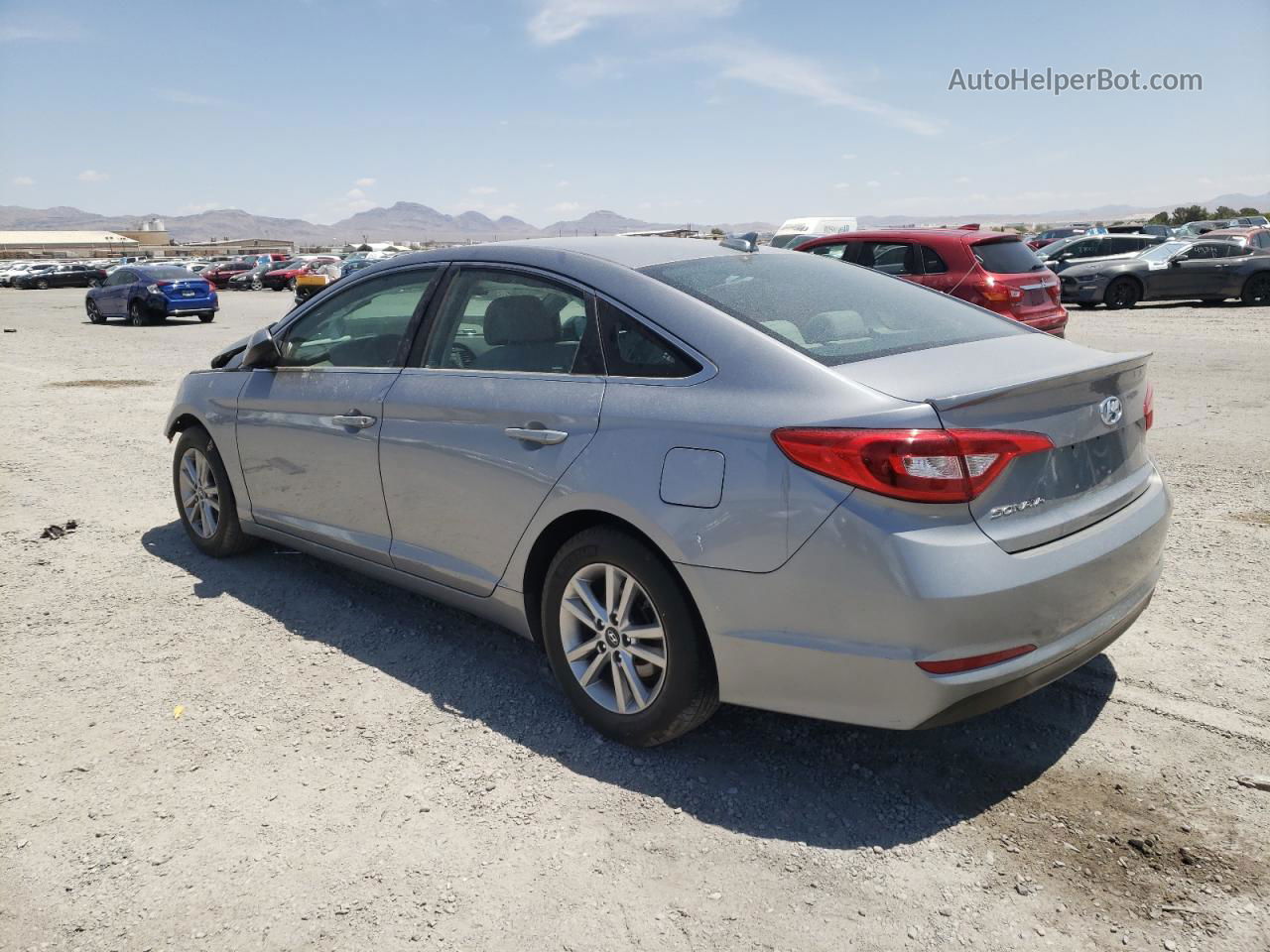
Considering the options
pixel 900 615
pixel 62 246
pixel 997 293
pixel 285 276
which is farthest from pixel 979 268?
pixel 62 246

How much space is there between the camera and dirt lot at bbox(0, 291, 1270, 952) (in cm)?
256

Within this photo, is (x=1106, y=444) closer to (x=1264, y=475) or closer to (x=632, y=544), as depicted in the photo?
(x=632, y=544)

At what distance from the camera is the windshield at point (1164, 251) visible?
2134cm

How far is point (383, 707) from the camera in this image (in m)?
3.74

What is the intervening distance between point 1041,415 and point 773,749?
4.59 ft

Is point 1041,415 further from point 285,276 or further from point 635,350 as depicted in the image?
point 285,276

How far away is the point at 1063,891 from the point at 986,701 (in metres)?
0.50

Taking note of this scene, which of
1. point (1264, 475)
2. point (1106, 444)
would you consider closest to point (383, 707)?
point (1106, 444)

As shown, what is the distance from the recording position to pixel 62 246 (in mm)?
158250

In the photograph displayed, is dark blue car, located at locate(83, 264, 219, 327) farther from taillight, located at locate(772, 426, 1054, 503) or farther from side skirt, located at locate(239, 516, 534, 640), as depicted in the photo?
taillight, located at locate(772, 426, 1054, 503)

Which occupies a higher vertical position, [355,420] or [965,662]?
[355,420]

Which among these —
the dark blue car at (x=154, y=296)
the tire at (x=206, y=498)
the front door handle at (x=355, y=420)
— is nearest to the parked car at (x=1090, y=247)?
the dark blue car at (x=154, y=296)

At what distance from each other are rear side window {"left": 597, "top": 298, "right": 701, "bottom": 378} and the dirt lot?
127cm

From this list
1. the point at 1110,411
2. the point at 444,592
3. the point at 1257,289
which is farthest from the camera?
the point at 1257,289
